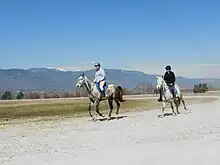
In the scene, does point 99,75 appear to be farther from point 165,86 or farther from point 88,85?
point 165,86

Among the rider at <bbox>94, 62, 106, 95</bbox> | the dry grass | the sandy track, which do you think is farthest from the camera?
the dry grass

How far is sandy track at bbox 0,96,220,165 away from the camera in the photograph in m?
13.7

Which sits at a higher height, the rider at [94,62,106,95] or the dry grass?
the rider at [94,62,106,95]

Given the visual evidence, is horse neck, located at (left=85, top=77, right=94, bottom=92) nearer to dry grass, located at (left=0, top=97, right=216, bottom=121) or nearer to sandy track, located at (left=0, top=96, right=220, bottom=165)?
sandy track, located at (left=0, top=96, right=220, bottom=165)

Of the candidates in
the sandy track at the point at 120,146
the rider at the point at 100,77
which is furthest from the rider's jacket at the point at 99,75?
the sandy track at the point at 120,146

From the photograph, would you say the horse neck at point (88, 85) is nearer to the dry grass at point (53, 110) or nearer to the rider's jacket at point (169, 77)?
the rider's jacket at point (169, 77)

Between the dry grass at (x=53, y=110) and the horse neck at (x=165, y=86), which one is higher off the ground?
the horse neck at (x=165, y=86)

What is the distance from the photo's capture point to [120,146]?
1655 cm

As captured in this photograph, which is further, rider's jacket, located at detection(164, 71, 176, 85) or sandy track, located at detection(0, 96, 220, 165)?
rider's jacket, located at detection(164, 71, 176, 85)

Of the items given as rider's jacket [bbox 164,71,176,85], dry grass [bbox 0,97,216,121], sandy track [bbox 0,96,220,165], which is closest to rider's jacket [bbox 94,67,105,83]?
rider's jacket [bbox 164,71,176,85]

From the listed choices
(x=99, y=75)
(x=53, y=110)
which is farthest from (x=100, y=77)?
(x=53, y=110)

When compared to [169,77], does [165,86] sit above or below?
below

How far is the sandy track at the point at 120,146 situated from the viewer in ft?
44.8

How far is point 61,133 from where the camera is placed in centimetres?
2230
